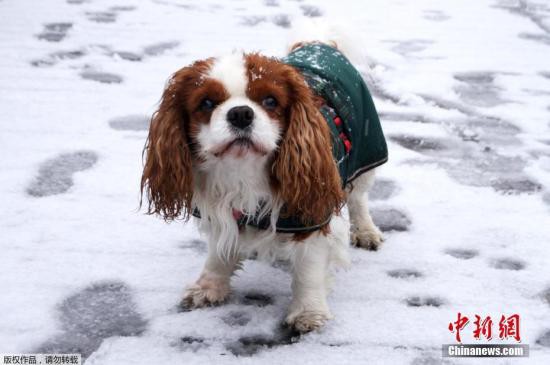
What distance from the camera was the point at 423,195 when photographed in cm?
353

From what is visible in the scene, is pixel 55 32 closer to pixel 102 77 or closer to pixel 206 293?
pixel 102 77

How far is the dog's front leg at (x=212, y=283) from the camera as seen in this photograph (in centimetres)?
266

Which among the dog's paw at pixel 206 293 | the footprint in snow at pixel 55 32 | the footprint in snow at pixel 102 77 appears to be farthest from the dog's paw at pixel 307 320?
the footprint in snow at pixel 55 32

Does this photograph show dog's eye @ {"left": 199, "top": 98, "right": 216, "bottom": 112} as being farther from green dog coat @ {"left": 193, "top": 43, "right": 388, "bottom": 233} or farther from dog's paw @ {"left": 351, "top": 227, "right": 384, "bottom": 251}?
dog's paw @ {"left": 351, "top": 227, "right": 384, "bottom": 251}

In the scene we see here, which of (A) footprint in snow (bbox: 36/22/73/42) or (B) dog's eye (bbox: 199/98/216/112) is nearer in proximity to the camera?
(B) dog's eye (bbox: 199/98/216/112)

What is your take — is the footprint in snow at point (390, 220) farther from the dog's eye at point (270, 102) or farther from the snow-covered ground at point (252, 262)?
the dog's eye at point (270, 102)

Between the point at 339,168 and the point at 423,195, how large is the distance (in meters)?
1.06

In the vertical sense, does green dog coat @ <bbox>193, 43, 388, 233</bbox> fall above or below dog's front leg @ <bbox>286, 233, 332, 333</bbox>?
above

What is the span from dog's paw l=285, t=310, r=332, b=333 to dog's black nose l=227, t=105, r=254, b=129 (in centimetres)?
85

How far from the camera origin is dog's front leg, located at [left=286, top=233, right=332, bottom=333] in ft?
8.21

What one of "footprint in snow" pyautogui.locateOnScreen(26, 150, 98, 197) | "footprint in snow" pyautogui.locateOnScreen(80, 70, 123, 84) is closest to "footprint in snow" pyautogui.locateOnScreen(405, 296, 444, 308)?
"footprint in snow" pyautogui.locateOnScreen(26, 150, 98, 197)

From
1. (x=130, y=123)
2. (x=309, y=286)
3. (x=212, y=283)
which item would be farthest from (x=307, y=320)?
(x=130, y=123)

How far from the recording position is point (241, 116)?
2.05 meters

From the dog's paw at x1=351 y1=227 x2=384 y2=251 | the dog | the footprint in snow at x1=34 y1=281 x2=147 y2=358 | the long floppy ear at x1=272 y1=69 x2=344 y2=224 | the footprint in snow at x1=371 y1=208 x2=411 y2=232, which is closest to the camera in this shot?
the dog
